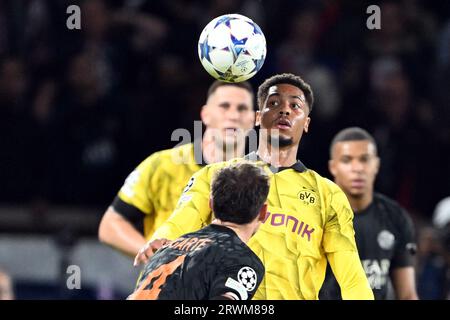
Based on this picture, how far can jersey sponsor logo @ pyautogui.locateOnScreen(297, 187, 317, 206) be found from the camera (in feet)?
21.7

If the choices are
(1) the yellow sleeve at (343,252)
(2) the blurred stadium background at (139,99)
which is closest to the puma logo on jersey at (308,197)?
(1) the yellow sleeve at (343,252)

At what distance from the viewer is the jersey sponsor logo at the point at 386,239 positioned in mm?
8883

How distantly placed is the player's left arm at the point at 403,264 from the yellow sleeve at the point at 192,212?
8.89 ft

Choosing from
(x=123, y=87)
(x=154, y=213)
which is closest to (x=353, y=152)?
(x=154, y=213)

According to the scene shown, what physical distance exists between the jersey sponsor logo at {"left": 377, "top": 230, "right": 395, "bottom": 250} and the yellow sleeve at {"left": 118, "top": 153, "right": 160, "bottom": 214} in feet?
5.90

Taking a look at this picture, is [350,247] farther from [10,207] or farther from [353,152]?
[10,207]

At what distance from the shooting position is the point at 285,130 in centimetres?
664

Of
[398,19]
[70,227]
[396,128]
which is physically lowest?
[70,227]

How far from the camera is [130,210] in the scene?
28.9 ft

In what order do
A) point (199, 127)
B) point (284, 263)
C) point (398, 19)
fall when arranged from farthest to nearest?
point (398, 19) < point (199, 127) < point (284, 263)

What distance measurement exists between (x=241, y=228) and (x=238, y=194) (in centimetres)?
18

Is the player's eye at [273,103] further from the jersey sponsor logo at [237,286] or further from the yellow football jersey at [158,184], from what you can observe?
the yellow football jersey at [158,184]

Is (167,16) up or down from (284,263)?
up
